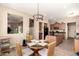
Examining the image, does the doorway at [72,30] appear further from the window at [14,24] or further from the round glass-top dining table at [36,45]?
the window at [14,24]

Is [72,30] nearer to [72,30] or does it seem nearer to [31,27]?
[72,30]

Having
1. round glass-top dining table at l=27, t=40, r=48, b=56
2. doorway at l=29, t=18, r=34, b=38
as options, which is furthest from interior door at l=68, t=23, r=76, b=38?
doorway at l=29, t=18, r=34, b=38

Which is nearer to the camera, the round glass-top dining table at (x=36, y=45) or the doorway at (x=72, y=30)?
the doorway at (x=72, y=30)

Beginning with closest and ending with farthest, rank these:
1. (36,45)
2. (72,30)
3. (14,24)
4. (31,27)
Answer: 1. (14,24)
2. (72,30)
3. (31,27)
4. (36,45)

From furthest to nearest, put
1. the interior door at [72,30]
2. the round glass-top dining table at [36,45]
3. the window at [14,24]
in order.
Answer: the round glass-top dining table at [36,45] < the interior door at [72,30] < the window at [14,24]

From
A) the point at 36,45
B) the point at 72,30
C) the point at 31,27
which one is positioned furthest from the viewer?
the point at 36,45

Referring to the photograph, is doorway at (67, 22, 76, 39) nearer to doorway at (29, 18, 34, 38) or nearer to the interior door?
the interior door

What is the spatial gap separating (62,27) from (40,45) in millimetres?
776

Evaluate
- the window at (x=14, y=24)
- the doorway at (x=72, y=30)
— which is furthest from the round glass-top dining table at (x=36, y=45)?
the doorway at (x=72, y=30)

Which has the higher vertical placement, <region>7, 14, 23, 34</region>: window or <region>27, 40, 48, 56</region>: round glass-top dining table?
<region>7, 14, 23, 34</region>: window

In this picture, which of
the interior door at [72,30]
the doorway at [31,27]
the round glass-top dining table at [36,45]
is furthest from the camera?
the round glass-top dining table at [36,45]

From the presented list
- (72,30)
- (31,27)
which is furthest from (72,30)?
(31,27)

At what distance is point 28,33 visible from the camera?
2531 mm

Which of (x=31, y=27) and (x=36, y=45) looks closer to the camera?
(x=31, y=27)
